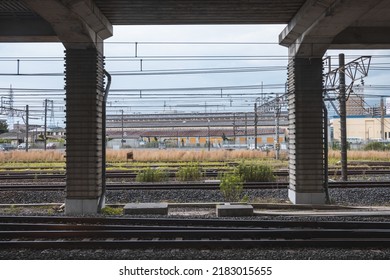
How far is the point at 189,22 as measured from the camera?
13.7m

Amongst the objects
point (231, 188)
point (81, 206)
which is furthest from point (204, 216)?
point (81, 206)

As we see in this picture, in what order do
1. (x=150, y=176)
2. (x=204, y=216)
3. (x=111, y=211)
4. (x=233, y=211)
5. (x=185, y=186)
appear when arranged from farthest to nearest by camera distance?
(x=150, y=176), (x=185, y=186), (x=111, y=211), (x=233, y=211), (x=204, y=216)

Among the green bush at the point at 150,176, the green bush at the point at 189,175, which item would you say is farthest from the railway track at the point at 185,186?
the green bush at the point at 189,175

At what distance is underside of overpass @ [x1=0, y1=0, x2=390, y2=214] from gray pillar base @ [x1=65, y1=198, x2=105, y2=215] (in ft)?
0.10

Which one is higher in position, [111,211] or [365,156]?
[365,156]

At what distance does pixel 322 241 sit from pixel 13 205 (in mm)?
9833

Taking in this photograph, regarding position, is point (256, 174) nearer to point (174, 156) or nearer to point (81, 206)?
point (81, 206)

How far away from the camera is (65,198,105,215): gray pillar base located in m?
12.7

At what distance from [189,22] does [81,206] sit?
22.6 ft

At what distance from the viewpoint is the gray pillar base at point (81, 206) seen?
12703 millimetres

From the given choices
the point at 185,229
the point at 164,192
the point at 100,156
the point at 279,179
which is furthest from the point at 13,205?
the point at 279,179

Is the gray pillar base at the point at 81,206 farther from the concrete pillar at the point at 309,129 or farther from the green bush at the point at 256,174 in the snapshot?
the green bush at the point at 256,174

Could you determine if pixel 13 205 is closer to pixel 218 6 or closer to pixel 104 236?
pixel 104 236

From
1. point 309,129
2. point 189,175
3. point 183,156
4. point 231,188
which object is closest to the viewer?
point 309,129
